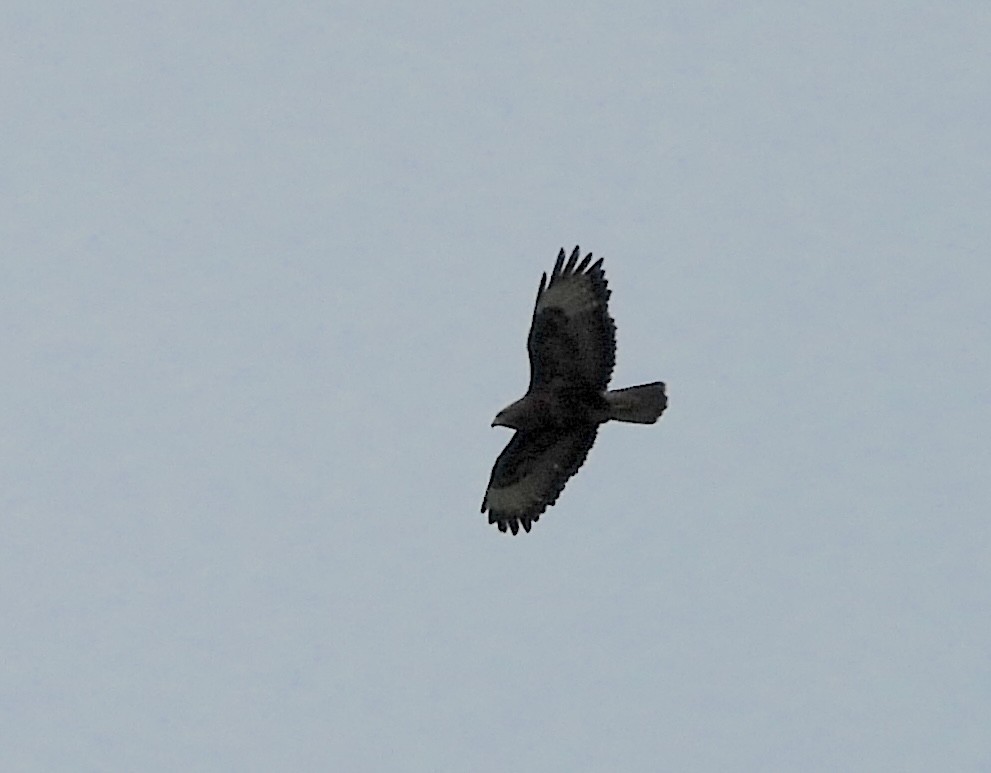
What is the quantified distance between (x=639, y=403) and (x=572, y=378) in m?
0.64

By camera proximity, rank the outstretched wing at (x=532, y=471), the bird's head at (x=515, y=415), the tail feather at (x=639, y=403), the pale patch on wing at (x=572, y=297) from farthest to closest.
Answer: the outstretched wing at (x=532, y=471) < the bird's head at (x=515, y=415) < the pale patch on wing at (x=572, y=297) < the tail feather at (x=639, y=403)

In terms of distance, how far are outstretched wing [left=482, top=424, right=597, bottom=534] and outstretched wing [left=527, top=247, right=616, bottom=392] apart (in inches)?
23.8

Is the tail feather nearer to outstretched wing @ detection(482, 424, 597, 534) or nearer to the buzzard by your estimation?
the buzzard

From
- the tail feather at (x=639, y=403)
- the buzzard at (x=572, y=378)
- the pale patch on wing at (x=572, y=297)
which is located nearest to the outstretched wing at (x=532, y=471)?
the buzzard at (x=572, y=378)

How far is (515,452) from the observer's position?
18.9 metres

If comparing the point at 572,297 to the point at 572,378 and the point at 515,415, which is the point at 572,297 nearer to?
the point at 572,378

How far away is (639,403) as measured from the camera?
1789 cm

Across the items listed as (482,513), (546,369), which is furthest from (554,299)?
(482,513)

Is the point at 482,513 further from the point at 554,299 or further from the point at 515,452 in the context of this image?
the point at 554,299

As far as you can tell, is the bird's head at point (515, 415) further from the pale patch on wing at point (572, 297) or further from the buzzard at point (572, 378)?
the pale patch on wing at point (572, 297)

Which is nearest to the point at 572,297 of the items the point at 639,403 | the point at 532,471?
the point at 639,403

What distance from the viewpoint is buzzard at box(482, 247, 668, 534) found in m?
18.0

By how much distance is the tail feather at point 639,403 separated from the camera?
17.8 metres

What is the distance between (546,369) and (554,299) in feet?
2.02
